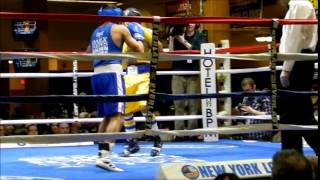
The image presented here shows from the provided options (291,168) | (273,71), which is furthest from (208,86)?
(291,168)

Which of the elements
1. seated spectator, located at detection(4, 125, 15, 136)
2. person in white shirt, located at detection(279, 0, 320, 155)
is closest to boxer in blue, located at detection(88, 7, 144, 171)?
person in white shirt, located at detection(279, 0, 320, 155)

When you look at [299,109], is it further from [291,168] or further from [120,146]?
[120,146]

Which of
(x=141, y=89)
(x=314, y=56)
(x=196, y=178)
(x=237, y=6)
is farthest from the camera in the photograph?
(x=237, y=6)

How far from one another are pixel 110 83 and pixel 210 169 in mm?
1168

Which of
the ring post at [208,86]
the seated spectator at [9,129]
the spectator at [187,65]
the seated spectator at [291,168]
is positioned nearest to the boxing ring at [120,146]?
the ring post at [208,86]

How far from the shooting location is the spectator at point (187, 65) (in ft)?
17.8

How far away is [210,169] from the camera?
2.45 metres

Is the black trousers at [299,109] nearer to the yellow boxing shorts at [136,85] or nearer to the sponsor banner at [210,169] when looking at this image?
the sponsor banner at [210,169]

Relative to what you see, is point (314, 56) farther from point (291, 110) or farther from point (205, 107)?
point (205, 107)

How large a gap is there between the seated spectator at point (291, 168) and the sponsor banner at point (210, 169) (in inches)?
29.7

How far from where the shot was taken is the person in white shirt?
2.91 m

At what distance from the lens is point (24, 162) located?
12.2ft

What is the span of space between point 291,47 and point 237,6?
9.51 m

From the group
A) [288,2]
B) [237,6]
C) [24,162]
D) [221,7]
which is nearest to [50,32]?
[237,6]
